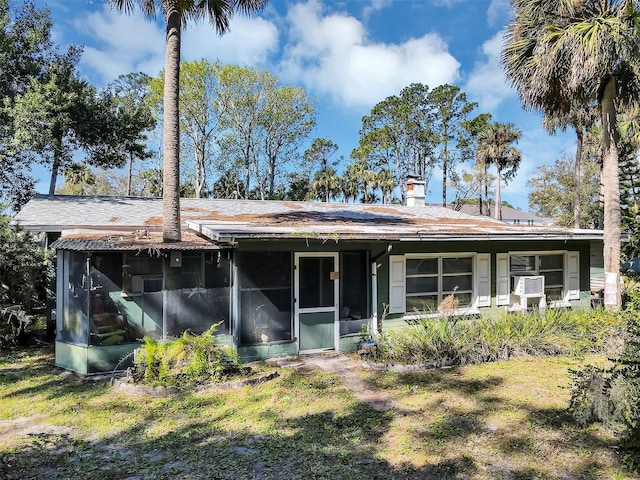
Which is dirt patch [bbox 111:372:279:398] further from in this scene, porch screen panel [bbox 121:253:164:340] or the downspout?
the downspout

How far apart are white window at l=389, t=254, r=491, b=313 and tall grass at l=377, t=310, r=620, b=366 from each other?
0.78 metres

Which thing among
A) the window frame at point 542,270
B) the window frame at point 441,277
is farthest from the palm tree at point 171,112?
the window frame at point 542,270

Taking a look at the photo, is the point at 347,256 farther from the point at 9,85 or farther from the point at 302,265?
the point at 9,85

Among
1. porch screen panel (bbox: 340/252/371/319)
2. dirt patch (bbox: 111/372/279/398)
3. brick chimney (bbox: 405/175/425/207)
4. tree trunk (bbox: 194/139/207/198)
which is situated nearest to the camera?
dirt patch (bbox: 111/372/279/398)

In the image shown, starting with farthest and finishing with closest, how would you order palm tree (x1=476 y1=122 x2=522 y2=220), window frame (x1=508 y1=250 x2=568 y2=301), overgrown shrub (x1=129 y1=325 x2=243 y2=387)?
palm tree (x1=476 y1=122 x2=522 y2=220) < window frame (x1=508 y1=250 x2=568 y2=301) < overgrown shrub (x1=129 y1=325 x2=243 y2=387)

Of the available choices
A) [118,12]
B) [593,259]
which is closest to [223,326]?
[118,12]

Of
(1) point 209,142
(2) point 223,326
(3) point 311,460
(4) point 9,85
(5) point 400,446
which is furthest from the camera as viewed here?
(1) point 209,142

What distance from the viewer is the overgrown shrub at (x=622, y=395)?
404 centimetres

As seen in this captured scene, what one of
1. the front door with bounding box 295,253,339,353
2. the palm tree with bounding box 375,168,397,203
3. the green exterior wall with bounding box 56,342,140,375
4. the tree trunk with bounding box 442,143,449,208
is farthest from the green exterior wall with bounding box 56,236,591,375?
the tree trunk with bounding box 442,143,449,208

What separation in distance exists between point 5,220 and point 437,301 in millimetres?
9404

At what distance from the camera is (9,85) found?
49.0 feet

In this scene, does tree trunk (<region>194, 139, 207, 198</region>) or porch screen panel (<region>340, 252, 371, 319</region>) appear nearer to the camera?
porch screen panel (<region>340, 252, 371, 319</region>)

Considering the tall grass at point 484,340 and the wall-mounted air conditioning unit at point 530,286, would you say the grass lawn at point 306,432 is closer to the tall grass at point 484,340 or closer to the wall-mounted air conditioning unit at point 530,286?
the tall grass at point 484,340

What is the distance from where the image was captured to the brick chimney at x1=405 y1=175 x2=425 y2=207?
16.8 m
